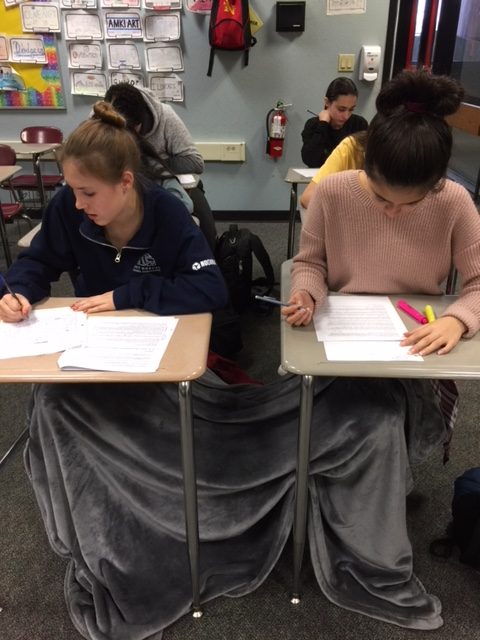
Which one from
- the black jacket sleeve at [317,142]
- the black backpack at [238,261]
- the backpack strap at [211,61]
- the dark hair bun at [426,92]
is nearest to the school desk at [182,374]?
the dark hair bun at [426,92]

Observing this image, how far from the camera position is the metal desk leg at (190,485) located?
1.04 meters

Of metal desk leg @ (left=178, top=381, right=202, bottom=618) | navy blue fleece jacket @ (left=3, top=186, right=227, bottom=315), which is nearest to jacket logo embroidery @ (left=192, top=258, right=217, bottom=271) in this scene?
navy blue fleece jacket @ (left=3, top=186, right=227, bottom=315)

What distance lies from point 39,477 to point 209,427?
0.46 metres

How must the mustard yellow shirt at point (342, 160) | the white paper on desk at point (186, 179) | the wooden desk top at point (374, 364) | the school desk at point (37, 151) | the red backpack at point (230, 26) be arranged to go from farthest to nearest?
the red backpack at point (230, 26)
the school desk at point (37, 151)
the white paper on desk at point (186, 179)
the mustard yellow shirt at point (342, 160)
the wooden desk top at point (374, 364)

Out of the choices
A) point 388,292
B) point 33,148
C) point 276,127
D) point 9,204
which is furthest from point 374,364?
point 276,127

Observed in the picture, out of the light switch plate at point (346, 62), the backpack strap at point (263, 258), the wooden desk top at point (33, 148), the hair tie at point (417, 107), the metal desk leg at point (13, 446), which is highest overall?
the light switch plate at point (346, 62)

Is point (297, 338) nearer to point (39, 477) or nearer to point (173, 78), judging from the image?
point (39, 477)

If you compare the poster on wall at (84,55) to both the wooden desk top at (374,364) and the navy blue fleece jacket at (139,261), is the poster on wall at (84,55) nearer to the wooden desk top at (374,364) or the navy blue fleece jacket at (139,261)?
the navy blue fleece jacket at (139,261)

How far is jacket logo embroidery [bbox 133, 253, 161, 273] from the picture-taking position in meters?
1.41

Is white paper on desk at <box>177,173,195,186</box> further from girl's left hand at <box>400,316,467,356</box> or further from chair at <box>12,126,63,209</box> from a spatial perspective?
girl's left hand at <box>400,316,467,356</box>

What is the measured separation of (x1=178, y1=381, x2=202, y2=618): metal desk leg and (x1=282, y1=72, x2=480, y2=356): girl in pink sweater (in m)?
0.31

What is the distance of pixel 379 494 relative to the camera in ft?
3.98

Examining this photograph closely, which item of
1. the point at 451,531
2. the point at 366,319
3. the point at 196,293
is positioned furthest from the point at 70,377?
the point at 451,531

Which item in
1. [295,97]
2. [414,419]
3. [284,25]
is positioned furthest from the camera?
[295,97]
